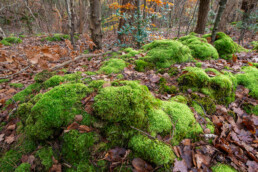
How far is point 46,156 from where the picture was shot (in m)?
1.61

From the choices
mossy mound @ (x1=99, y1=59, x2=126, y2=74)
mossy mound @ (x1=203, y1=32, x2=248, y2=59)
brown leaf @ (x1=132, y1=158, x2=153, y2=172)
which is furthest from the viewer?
mossy mound @ (x1=203, y1=32, x2=248, y2=59)

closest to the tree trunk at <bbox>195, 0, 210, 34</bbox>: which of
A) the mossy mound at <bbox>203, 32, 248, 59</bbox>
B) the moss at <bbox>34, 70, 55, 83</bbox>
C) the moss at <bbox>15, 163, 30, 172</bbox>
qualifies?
the mossy mound at <bbox>203, 32, 248, 59</bbox>

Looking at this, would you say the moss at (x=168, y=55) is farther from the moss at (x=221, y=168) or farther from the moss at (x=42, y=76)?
the moss at (x=42, y=76)

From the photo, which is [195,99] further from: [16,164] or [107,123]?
[16,164]

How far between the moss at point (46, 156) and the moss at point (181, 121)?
1.60 m

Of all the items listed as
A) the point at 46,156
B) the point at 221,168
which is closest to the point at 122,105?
the point at 46,156

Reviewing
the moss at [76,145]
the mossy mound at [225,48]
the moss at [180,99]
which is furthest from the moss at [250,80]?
the moss at [76,145]

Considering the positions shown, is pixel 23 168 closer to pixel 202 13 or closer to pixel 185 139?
pixel 185 139

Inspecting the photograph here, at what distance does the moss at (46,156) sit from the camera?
155 centimetres

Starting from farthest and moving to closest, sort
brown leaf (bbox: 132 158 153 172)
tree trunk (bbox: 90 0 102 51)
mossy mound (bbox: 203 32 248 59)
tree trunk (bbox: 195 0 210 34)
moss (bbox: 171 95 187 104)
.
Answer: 1. tree trunk (bbox: 195 0 210 34)
2. tree trunk (bbox: 90 0 102 51)
3. mossy mound (bbox: 203 32 248 59)
4. moss (bbox: 171 95 187 104)
5. brown leaf (bbox: 132 158 153 172)

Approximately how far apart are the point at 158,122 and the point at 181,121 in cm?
39

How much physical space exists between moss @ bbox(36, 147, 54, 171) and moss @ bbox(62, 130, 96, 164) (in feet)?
0.52

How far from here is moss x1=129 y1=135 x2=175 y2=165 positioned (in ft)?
5.02

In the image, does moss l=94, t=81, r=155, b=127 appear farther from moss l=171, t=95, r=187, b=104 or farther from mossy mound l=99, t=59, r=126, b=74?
mossy mound l=99, t=59, r=126, b=74
